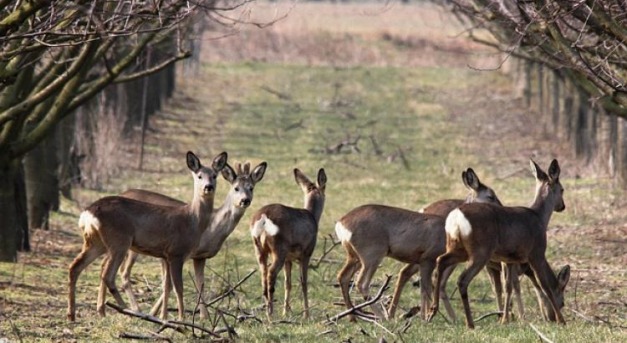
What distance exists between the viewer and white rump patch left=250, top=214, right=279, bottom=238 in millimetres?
14477

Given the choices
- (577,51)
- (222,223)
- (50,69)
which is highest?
(577,51)

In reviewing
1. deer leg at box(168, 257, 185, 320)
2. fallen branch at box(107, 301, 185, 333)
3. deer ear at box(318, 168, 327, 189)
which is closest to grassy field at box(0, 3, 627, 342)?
deer leg at box(168, 257, 185, 320)

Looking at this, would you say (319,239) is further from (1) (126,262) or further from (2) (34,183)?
(1) (126,262)

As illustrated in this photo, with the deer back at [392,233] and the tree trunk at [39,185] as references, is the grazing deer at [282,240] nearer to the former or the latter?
the deer back at [392,233]

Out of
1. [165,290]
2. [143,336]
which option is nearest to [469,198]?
[165,290]

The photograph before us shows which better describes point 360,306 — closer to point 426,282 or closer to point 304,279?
point 426,282

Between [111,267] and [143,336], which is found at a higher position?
[111,267]

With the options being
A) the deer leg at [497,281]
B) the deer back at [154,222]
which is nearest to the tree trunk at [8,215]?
the deer back at [154,222]

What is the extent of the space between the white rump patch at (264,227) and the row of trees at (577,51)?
2968 mm

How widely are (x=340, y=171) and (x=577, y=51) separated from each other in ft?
52.4

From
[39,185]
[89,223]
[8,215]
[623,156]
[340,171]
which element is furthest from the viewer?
[340,171]

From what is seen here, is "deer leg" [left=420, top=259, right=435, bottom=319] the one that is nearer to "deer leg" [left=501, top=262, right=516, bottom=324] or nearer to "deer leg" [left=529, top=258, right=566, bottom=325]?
"deer leg" [left=501, top=262, right=516, bottom=324]

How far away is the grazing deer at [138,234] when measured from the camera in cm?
1345

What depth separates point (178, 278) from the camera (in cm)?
1378
